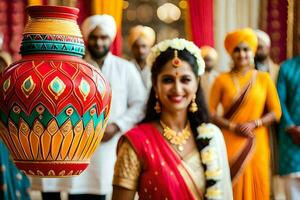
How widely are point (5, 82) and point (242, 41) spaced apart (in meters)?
3.13

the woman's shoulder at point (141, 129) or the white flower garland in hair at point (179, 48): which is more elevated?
the white flower garland in hair at point (179, 48)

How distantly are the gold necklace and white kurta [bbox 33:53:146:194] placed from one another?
1.35m

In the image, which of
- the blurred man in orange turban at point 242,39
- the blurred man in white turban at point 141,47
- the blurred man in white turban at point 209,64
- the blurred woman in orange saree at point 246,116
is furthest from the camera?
the blurred man in white turban at point 209,64

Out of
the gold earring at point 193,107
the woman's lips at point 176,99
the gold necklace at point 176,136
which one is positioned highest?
the woman's lips at point 176,99

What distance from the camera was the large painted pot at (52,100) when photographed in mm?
1314

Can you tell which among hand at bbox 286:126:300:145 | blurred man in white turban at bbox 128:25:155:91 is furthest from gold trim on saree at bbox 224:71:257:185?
blurred man in white turban at bbox 128:25:155:91

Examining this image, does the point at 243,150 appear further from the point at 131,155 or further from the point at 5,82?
the point at 5,82

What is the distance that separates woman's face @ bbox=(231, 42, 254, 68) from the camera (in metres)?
4.24

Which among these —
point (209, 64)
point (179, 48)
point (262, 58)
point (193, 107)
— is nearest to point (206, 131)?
point (193, 107)

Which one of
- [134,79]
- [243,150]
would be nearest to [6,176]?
[134,79]

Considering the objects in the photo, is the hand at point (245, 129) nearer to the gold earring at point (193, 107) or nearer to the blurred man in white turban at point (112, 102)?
→ the blurred man in white turban at point (112, 102)

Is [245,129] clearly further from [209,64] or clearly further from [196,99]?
[209,64]

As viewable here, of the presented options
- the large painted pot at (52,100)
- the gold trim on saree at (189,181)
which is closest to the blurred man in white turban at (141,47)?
the gold trim on saree at (189,181)

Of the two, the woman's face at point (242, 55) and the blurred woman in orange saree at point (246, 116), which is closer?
the blurred woman in orange saree at point (246, 116)
